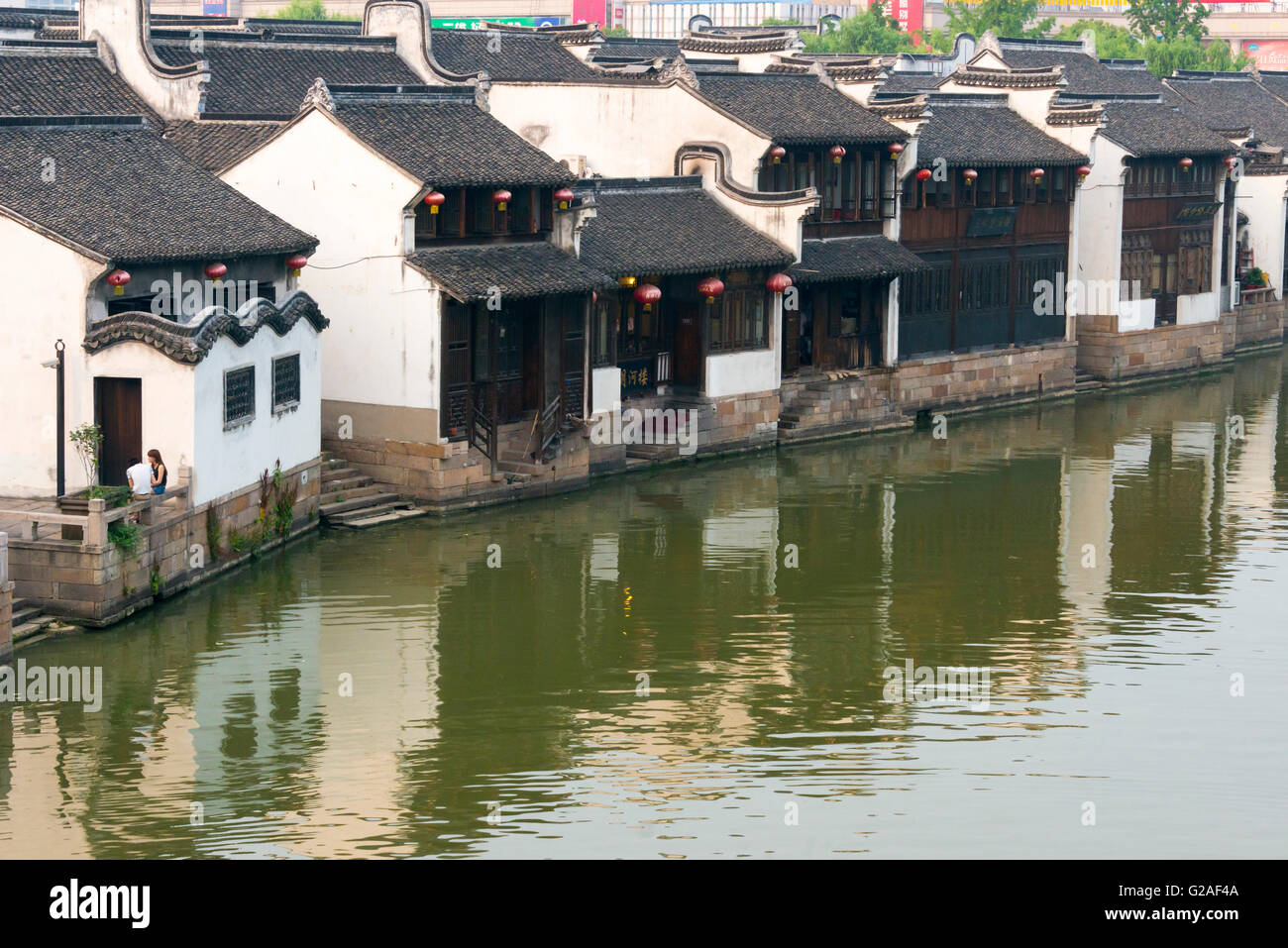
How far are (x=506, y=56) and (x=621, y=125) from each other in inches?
322

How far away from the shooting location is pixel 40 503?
111ft

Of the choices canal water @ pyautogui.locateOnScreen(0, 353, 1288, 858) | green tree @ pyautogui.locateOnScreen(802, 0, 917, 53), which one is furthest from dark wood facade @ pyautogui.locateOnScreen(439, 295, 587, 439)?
green tree @ pyautogui.locateOnScreen(802, 0, 917, 53)

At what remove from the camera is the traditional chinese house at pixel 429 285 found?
134 feet

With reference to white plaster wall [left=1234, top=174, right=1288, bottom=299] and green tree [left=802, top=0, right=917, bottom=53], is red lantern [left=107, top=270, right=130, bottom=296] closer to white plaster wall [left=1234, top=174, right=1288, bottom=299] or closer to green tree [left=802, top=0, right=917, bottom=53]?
white plaster wall [left=1234, top=174, right=1288, bottom=299]

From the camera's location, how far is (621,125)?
177 feet

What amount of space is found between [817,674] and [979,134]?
1286 inches

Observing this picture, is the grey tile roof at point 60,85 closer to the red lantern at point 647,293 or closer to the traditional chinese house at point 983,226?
the red lantern at point 647,293

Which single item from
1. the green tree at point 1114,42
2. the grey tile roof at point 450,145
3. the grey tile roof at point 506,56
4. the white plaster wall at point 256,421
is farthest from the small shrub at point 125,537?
the green tree at point 1114,42

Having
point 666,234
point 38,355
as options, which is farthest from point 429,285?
point 666,234

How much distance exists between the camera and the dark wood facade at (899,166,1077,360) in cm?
5725

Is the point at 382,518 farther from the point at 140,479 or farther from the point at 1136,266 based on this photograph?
the point at 1136,266

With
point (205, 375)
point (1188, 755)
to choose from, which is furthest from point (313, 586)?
point (1188, 755)

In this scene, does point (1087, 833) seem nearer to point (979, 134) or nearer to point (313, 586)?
point (313, 586)

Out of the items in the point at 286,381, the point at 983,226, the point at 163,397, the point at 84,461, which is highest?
the point at 983,226
